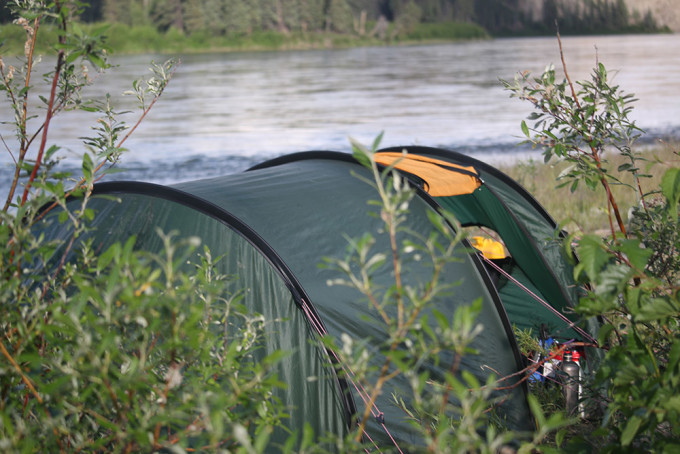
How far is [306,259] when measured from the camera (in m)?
3.19

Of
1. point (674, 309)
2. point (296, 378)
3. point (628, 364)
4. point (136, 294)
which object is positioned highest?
point (136, 294)

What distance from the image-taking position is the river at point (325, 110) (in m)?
16.5

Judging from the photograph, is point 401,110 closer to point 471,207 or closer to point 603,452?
point 471,207

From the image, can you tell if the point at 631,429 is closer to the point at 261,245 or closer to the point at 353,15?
the point at 261,245

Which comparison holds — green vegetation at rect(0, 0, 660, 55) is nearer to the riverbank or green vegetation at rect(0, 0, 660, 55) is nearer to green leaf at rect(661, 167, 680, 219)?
the riverbank

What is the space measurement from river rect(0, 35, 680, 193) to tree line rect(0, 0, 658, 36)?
7.77 metres

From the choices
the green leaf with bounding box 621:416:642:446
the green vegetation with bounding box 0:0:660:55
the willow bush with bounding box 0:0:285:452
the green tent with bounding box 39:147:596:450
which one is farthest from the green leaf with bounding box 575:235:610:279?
the green vegetation with bounding box 0:0:660:55

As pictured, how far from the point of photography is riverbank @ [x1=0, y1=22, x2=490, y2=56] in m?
46.1

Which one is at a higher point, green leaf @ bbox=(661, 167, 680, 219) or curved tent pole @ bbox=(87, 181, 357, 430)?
green leaf @ bbox=(661, 167, 680, 219)

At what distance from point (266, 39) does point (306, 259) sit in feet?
177

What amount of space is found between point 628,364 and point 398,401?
4.94 feet

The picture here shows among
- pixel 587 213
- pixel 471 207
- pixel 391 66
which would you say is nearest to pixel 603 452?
pixel 471 207

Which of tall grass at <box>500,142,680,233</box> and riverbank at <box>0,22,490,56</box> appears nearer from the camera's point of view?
tall grass at <box>500,142,680,233</box>

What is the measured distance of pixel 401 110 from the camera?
23.7 meters
